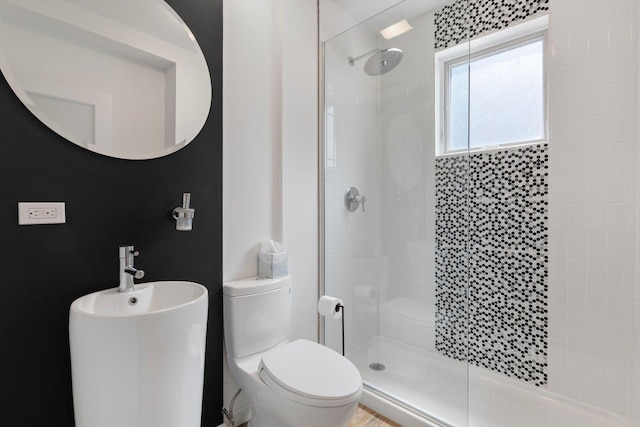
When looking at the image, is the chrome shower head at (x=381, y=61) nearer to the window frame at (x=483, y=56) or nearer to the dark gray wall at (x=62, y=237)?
the window frame at (x=483, y=56)

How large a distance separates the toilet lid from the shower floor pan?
60cm

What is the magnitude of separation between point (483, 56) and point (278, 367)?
2.22m

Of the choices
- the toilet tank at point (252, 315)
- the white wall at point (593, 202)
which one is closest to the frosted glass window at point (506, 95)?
the white wall at point (593, 202)

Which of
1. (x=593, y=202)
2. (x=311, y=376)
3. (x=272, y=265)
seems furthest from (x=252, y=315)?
(x=593, y=202)

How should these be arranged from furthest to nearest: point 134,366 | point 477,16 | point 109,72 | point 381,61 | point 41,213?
1. point 477,16
2. point 381,61
3. point 109,72
4. point 41,213
5. point 134,366

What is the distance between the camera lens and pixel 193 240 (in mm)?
1420

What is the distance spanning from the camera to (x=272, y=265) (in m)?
1.59

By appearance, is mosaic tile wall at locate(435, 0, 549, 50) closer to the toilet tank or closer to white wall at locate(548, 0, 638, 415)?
white wall at locate(548, 0, 638, 415)

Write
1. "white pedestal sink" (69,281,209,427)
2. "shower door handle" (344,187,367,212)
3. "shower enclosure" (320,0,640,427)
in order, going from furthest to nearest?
"shower door handle" (344,187,367,212), "shower enclosure" (320,0,640,427), "white pedestal sink" (69,281,209,427)

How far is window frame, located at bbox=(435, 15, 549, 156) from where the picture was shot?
164 cm

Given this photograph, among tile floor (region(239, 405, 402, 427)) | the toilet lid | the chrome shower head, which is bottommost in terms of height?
tile floor (region(239, 405, 402, 427))

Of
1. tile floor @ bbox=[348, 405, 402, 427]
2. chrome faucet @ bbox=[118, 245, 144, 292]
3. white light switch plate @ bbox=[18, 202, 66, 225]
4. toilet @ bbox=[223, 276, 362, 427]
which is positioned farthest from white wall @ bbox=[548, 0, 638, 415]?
white light switch plate @ bbox=[18, 202, 66, 225]

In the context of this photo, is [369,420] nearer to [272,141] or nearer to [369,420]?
[369,420]

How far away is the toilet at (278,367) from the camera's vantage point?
1125mm
